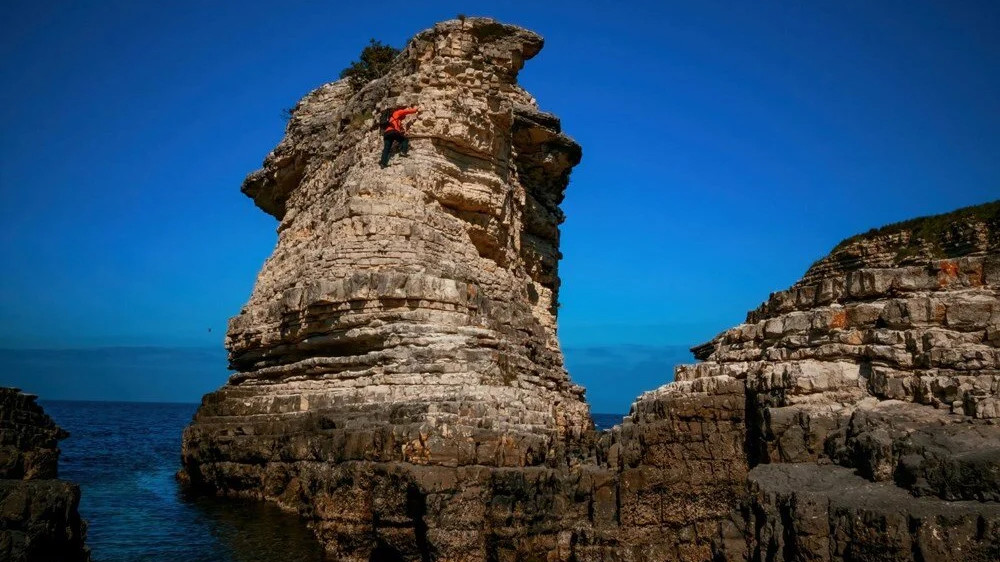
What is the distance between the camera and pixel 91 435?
51.2 meters

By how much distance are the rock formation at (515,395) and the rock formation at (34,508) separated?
17.0ft

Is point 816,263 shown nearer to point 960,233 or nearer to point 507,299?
point 960,233

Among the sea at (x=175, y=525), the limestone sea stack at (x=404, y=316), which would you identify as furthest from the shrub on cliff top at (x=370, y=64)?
the sea at (x=175, y=525)

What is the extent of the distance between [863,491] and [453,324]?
10565 mm

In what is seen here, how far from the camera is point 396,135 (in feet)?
72.0

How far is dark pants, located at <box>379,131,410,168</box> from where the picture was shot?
72.1ft

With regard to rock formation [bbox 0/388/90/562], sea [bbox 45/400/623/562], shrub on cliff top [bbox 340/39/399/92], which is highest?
shrub on cliff top [bbox 340/39/399/92]

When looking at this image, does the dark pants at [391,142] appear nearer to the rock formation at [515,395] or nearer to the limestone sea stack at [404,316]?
the limestone sea stack at [404,316]

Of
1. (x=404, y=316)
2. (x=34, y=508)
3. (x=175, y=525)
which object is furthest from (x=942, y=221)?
(x=34, y=508)

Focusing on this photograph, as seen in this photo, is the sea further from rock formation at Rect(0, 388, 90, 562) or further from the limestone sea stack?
rock formation at Rect(0, 388, 90, 562)

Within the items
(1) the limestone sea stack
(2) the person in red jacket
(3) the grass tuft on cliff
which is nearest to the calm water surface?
(1) the limestone sea stack

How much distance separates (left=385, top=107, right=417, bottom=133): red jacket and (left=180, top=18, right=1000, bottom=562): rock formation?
1.54ft

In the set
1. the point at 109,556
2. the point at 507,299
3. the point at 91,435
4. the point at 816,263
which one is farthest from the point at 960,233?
the point at 91,435

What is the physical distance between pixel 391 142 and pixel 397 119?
2.08 ft
